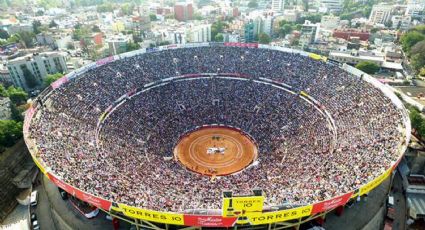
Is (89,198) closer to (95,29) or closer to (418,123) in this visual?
(418,123)

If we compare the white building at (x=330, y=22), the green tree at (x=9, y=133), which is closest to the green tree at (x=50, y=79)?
the green tree at (x=9, y=133)

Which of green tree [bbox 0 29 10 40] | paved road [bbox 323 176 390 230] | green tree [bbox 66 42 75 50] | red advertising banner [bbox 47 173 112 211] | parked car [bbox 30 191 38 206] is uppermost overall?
red advertising banner [bbox 47 173 112 211]

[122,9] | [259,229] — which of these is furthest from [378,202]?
[122,9]

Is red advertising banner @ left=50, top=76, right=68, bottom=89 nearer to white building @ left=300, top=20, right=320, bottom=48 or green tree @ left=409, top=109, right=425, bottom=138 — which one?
green tree @ left=409, top=109, right=425, bottom=138

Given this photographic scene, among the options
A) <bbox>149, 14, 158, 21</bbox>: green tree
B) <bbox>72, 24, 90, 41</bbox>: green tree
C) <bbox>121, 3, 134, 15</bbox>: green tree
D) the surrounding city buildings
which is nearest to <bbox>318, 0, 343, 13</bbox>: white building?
the surrounding city buildings

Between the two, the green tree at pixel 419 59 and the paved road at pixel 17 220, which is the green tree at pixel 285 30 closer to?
the green tree at pixel 419 59

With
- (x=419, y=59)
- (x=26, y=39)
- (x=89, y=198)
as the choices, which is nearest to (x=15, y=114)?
(x=89, y=198)
